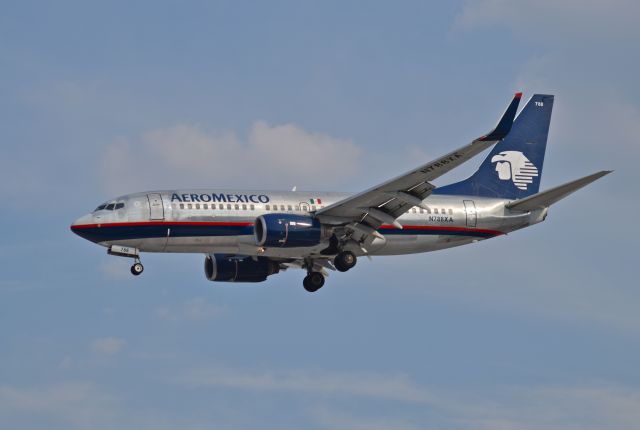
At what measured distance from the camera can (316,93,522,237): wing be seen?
48.5m

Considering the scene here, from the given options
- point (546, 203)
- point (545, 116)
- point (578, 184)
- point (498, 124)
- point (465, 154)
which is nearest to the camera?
point (498, 124)

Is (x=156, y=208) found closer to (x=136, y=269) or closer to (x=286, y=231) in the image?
(x=136, y=269)

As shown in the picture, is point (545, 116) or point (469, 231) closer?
point (469, 231)

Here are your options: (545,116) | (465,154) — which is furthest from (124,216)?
(545,116)

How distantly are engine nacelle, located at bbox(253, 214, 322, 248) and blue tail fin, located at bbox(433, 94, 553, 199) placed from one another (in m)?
8.73

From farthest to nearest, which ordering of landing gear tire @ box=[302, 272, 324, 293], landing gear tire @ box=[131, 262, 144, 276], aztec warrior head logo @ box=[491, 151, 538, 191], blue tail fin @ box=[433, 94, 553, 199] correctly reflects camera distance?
aztec warrior head logo @ box=[491, 151, 538, 191] → blue tail fin @ box=[433, 94, 553, 199] → landing gear tire @ box=[302, 272, 324, 293] → landing gear tire @ box=[131, 262, 144, 276]

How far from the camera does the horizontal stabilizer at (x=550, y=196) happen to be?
51625 mm

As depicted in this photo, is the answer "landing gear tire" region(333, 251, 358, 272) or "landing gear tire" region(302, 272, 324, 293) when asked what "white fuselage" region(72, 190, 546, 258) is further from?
"landing gear tire" region(302, 272, 324, 293)

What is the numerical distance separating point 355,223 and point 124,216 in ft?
32.0

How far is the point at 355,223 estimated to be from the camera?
54.6m

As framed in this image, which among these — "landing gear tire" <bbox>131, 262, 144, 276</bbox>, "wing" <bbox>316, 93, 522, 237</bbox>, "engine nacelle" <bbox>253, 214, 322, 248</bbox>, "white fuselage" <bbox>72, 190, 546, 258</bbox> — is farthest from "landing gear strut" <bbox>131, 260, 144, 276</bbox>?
"wing" <bbox>316, 93, 522, 237</bbox>

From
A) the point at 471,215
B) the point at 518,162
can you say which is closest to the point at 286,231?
the point at 471,215

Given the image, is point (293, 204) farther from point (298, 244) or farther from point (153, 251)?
point (153, 251)

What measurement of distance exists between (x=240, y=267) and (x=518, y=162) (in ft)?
47.8
